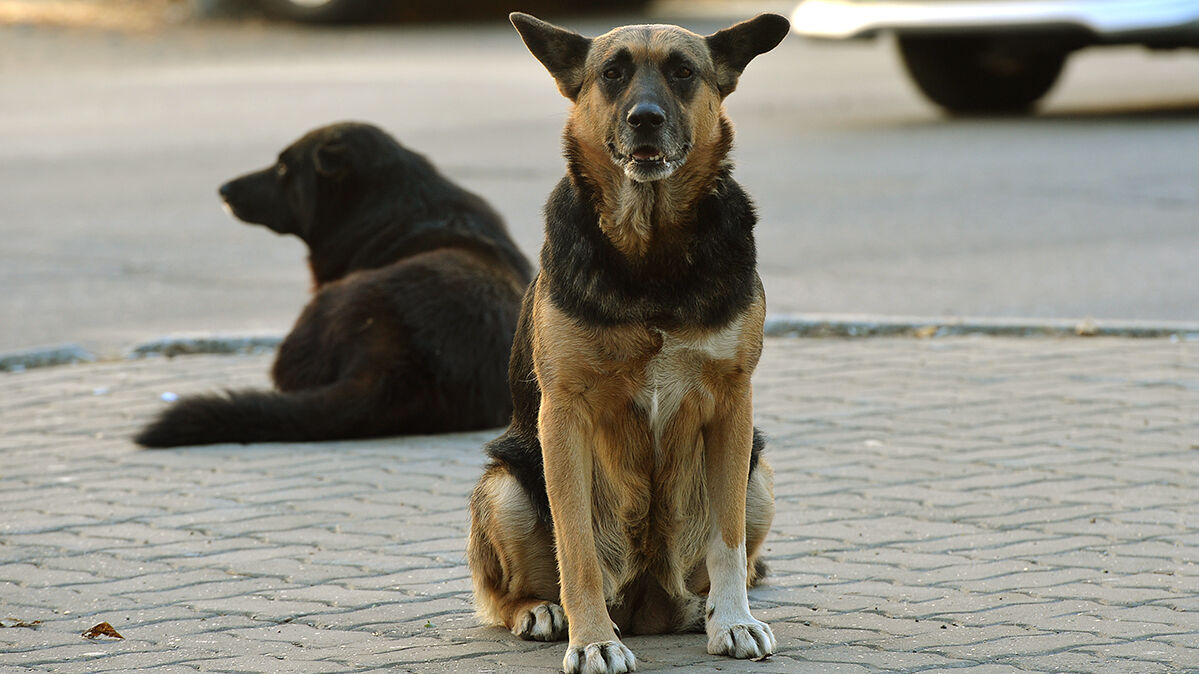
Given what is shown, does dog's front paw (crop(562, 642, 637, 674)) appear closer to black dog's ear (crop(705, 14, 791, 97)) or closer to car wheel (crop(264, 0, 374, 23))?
black dog's ear (crop(705, 14, 791, 97))

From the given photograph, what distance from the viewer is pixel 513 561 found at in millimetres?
4355

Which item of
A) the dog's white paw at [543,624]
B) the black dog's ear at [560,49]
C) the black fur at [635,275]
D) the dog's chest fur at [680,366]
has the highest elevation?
the black dog's ear at [560,49]

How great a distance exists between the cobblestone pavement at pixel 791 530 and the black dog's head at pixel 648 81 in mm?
1314

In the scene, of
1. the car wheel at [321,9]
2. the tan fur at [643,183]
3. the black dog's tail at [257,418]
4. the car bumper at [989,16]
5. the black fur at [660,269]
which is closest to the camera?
the black fur at [660,269]

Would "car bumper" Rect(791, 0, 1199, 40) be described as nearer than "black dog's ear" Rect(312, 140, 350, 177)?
No

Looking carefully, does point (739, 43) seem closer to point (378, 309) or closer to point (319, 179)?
point (378, 309)

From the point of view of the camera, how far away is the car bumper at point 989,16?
13.7m

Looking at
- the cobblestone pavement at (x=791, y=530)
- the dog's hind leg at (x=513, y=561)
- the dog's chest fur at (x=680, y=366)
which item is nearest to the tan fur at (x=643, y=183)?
the dog's chest fur at (x=680, y=366)

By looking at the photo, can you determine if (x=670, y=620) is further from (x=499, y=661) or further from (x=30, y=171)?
(x=30, y=171)

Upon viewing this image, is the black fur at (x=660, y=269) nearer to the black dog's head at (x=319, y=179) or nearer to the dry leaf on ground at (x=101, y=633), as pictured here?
the dry leaf on ground at (x=101, y=633)

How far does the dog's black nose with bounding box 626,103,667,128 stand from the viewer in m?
4.09

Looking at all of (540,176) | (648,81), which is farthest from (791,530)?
(540,176)

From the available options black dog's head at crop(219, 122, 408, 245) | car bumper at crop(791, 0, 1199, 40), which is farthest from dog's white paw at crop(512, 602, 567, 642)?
car bumper at crop(791, 0, 1199, 40)

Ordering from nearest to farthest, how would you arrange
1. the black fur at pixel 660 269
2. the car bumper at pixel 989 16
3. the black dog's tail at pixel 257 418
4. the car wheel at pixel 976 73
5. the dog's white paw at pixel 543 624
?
the black fur at pixel 660 269, the dog's white paw at pixel 543 624, the black dog's tail at pixel 257 418, the car bumper at pixel 989 16, the car wheel at pixel 976 73
